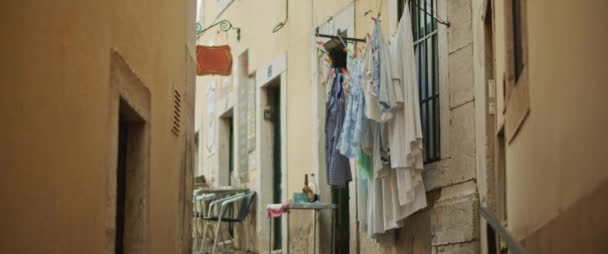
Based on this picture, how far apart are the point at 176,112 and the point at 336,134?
10.1 feet

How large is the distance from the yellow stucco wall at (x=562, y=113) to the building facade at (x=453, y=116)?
10 mm

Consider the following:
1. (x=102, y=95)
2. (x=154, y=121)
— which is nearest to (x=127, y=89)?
(x=102, y=95)

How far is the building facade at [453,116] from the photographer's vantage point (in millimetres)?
4715

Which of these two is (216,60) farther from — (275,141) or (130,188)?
(130,188)

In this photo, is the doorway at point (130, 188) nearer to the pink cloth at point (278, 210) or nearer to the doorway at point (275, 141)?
the pink cloth at point (278, 210)

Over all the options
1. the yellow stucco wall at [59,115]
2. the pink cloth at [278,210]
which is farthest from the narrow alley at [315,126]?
the pink cloth at [278,210]

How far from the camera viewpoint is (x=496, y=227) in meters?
6.36

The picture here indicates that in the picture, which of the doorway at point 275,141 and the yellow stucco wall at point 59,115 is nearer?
the yellow stucco wall at point 59,115

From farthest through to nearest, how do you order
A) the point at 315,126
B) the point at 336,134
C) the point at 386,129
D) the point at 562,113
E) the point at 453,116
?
the point at 315,126
the point at 336,134
the point at 386,129
the point at 453,116
the point at 562,113

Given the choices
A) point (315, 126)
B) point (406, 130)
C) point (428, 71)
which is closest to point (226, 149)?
point (315, 126)

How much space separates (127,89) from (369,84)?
4201 millimetres

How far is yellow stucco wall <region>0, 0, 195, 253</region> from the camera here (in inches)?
139

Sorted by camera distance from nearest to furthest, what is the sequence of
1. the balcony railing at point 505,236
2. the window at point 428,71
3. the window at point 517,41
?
the balcony railing at point 505,236
the window at point 517,41
the window at point 428,71

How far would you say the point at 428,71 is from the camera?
9.91 metres
